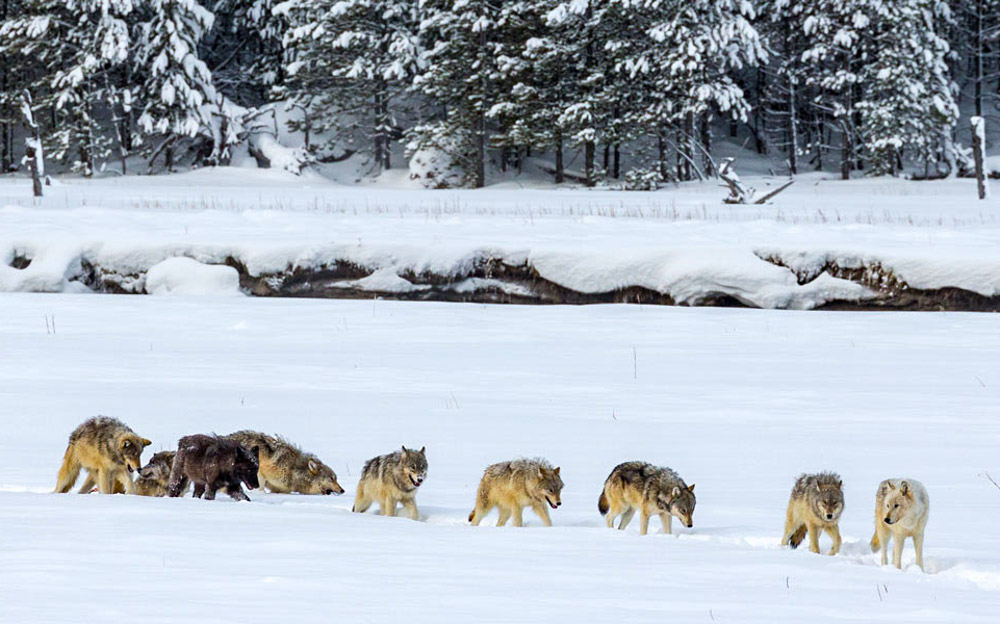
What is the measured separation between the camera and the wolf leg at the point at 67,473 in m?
6.73

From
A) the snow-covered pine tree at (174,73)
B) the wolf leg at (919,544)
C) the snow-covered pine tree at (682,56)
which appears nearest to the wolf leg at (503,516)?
the wolf leg at (919,544)

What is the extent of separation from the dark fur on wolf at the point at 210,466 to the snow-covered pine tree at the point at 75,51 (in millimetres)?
36196

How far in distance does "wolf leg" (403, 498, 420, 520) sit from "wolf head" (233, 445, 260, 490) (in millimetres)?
968

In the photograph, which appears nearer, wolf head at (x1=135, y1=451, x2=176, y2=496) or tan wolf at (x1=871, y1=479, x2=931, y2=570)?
tan wolf at (x1=871, y1=479, x2=931, y2=570)

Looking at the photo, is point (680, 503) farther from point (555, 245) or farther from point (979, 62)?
point (979, 62)

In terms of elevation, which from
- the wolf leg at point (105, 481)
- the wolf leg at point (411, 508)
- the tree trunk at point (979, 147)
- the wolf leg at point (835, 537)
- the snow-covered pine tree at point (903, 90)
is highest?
the snow-covered pine tree at point (903, 90)

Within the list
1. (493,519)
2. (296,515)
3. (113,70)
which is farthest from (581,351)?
(113,70)

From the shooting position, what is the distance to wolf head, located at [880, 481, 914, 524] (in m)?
5.17

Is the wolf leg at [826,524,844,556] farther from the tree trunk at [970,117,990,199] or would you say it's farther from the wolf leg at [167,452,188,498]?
the tree trunk at [970,117,990,199]

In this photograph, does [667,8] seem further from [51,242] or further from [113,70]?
[51,242]

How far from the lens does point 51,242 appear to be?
18609mm

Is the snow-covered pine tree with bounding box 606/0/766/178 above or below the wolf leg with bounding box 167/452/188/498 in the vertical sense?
above

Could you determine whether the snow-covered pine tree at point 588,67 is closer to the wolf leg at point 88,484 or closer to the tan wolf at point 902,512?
the wolf leg at point 88,484

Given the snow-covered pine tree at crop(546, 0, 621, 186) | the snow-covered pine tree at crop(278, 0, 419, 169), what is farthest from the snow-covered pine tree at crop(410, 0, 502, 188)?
the snow-covered pine tree at crop(546, 0, 621, 186)
